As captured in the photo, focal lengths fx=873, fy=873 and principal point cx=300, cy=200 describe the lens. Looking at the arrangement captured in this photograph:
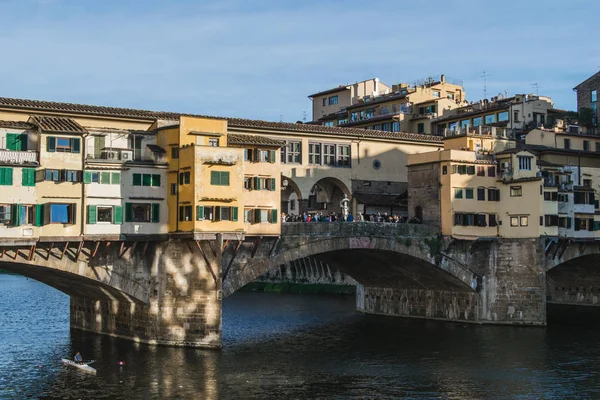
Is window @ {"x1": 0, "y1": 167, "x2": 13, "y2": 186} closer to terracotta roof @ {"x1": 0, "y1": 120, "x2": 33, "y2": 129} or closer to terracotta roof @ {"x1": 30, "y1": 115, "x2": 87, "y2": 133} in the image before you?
terracotta roof @ {"x1": 0, "y1": 120, "x2": 33, "y2": 129}

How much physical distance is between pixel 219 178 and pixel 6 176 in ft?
45.0

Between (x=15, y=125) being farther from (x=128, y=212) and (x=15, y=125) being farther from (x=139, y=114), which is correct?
(x=139, y=114)

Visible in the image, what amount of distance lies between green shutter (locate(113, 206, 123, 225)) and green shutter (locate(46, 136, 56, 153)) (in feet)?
18.5

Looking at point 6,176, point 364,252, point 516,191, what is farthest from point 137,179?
point 516,191

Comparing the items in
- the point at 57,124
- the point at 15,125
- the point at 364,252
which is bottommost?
the point at 364,252

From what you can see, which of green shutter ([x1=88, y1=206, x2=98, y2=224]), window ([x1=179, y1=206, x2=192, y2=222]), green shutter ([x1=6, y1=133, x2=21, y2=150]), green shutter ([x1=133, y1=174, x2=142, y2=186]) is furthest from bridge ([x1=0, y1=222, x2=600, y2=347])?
green shutter ([x1=6, y1=133, x2=21, y2=150])

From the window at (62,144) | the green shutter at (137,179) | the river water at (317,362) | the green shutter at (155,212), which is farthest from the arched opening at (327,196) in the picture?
the window at (62,144)

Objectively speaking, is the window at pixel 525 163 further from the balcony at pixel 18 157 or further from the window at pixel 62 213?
the balcony at pixel 18 157

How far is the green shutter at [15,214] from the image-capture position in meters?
53.1

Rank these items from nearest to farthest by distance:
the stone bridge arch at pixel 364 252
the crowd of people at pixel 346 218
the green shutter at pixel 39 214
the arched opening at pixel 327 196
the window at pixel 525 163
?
the green shutter at pixel 39 214, the stone bridge arch at pixel 364 252, the crowd of people at pixel 346 218, the window at pixel 525 163, the arched opening at pixel 327 196

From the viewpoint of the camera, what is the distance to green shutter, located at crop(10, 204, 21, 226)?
53.1 metres

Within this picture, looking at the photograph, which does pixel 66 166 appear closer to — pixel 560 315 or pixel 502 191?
pixel 502 191

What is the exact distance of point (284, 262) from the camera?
216ft

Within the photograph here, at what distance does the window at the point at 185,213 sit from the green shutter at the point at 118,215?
155 inches
